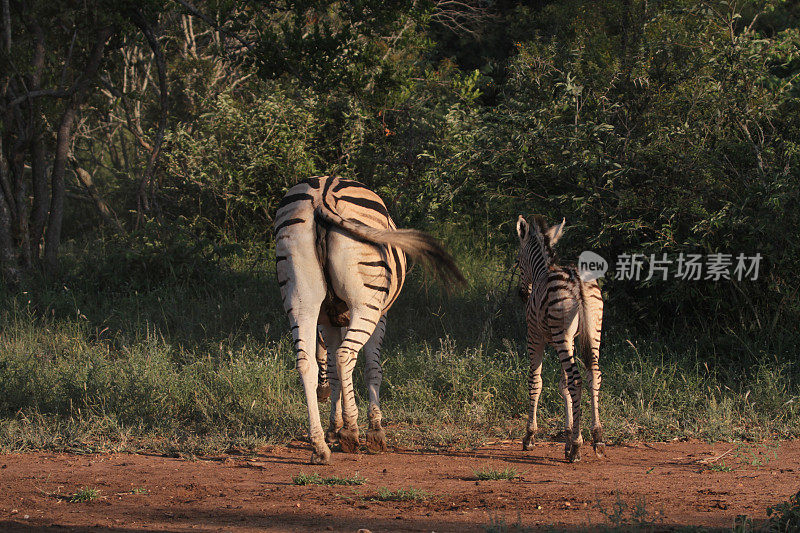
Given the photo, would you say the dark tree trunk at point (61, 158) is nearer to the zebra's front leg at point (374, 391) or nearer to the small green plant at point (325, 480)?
the zebra's front leg at point (374, 391)

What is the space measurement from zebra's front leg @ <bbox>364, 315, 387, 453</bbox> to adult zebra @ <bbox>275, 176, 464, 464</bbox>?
0.01 meters

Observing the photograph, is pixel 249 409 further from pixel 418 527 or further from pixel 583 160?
pixel 583 160

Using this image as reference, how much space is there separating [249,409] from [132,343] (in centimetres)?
280

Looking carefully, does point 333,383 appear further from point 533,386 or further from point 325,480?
point 533,386

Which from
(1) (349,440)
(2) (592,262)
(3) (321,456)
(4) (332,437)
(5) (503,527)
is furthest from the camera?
(2) (592,262)

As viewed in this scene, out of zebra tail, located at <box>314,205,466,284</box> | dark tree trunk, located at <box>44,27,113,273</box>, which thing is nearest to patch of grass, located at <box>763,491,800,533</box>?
zebra tail, located at <box>314,205,466,284</box>

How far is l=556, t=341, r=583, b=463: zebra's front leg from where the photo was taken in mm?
5766

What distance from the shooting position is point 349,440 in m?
6.15

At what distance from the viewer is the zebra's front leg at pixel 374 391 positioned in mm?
6160

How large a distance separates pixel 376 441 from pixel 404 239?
5.16ft

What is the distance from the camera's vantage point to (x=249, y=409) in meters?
6.88

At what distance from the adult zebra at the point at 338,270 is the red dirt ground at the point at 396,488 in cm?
52

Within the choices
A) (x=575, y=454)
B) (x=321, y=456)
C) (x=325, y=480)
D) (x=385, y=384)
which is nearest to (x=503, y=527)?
(x=325, y=480)

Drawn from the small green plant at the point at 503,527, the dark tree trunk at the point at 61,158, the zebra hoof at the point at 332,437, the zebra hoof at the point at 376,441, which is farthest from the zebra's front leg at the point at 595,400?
the dark tree trunk at the point at 61,158
